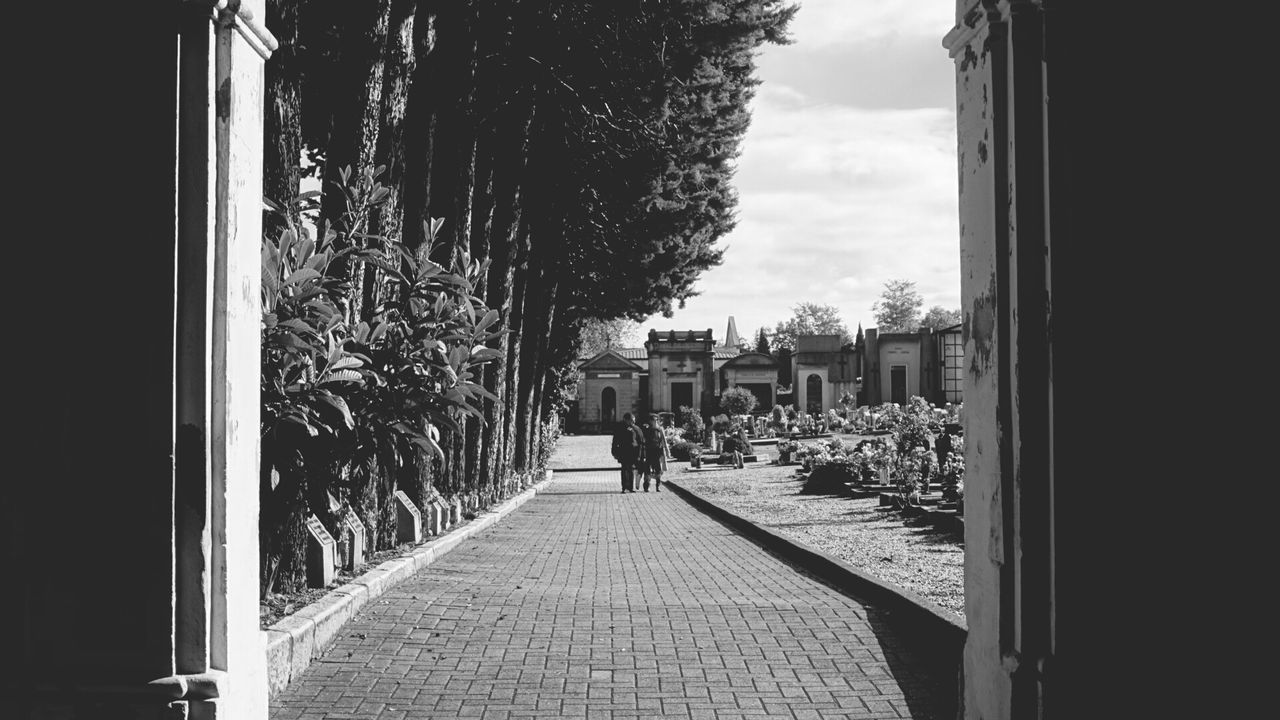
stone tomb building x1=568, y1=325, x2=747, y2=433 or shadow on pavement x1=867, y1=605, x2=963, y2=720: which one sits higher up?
stone tomb building x1=568, y1=325, x2=747, y2=433

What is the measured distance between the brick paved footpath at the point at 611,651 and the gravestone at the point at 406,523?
0.52 m

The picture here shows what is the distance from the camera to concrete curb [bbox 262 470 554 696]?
484 centimetres

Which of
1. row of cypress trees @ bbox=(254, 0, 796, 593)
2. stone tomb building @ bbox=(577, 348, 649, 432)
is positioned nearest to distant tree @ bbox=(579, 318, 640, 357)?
stone tomb building @ bbox=(577, 348, 649, 432)

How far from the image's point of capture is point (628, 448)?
2136 centimetres

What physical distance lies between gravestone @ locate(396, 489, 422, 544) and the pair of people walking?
10984mm

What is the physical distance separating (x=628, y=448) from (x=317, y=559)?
14769mm

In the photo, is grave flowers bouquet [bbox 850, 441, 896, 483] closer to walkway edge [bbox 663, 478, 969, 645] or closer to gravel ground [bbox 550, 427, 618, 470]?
walkway edge [bbox 663, 478, 969, 645]

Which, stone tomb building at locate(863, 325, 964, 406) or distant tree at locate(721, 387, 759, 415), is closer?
distant tree at locate(721, 387, 759, 415)

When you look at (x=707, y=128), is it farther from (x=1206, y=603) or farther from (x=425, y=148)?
(x=1206, y=603)

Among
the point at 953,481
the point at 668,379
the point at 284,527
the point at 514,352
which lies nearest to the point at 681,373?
the point at 668,379

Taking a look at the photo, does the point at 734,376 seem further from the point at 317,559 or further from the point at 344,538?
the point at 317,559

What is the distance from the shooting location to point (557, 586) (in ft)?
26.8

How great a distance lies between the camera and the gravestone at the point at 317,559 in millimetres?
6652

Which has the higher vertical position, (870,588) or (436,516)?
(436,516)
